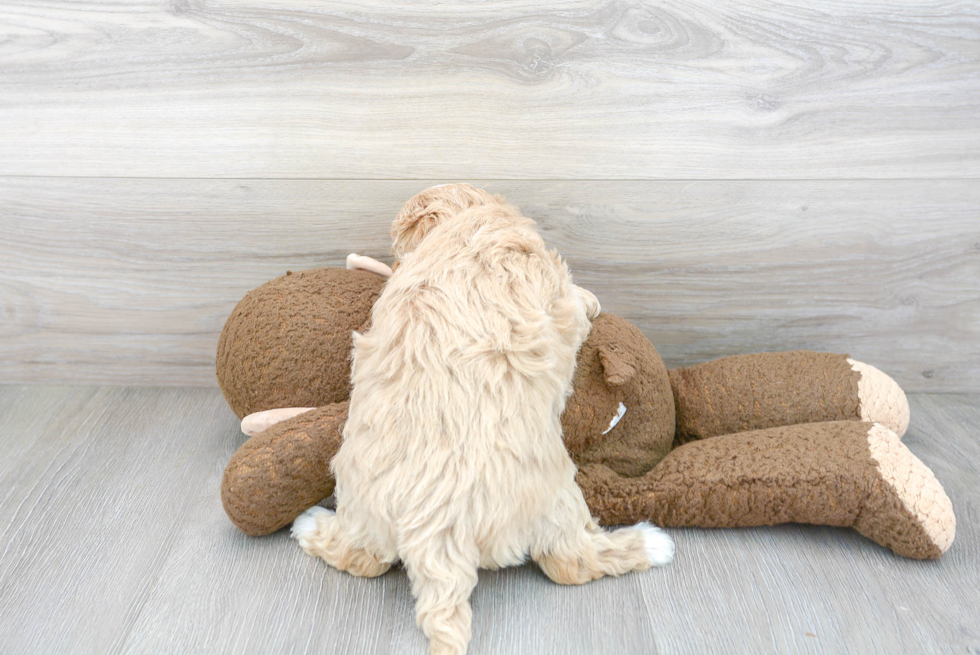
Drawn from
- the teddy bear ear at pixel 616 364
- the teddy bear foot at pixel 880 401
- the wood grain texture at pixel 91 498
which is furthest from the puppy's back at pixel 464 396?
the teddy bear foot at pixel 880 401

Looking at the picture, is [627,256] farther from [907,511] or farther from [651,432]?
[907,511]

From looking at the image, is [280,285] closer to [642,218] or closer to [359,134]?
[359,134]

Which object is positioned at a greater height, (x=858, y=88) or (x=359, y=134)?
(x=858, y=88)

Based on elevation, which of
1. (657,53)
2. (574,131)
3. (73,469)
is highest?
(657,53)

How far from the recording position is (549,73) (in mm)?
1093

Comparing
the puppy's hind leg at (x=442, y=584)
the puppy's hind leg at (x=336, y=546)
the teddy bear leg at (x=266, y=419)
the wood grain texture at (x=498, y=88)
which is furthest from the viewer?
the wood grain texture at (x=498, y=88)

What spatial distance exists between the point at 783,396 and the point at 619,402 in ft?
0.93

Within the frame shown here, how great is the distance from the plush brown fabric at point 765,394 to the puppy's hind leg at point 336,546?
0.50 meters

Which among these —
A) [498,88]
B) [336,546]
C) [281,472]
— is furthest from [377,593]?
[498,88]

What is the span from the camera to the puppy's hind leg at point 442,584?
0.74 meters

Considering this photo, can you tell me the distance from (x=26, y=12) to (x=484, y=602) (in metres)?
1.11

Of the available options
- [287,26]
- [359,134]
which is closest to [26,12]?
[287,26]

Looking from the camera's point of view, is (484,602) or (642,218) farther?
(642,218)

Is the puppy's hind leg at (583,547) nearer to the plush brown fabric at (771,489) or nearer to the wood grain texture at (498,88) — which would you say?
the plush brown fabric at (771,489)
